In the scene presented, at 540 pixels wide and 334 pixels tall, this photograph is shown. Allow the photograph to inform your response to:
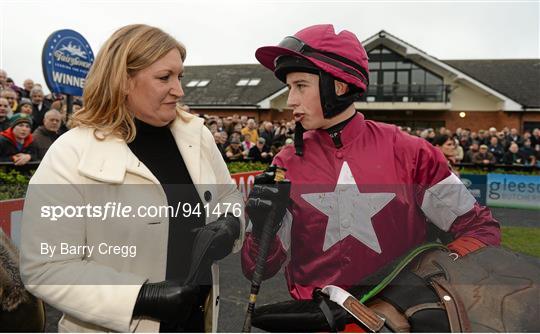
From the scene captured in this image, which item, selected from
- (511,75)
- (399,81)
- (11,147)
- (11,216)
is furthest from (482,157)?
(511,75)

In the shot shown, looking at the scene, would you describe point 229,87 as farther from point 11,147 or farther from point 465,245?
point 465,245

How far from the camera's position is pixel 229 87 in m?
29.6

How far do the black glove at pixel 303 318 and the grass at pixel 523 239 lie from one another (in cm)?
615

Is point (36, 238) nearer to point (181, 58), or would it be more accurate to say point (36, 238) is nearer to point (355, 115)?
point (181, 58)

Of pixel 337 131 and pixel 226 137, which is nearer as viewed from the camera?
pixel 337 131

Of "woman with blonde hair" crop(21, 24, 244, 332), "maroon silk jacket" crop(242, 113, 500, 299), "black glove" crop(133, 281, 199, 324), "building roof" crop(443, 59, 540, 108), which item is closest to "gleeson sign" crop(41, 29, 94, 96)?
"woman with blonde hair" crop(21, 24, 244, 332)

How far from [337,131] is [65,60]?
707cm

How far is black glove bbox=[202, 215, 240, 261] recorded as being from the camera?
78.5 inches

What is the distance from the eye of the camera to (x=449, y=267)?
189 centimetres

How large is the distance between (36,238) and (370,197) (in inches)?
56.3

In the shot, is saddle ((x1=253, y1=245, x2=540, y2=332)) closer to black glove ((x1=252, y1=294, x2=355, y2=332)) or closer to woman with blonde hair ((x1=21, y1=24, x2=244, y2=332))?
black glove ((x1=252, y1=294, x2=355, y2=332))

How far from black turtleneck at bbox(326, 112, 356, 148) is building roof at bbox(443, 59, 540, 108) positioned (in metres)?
26.6

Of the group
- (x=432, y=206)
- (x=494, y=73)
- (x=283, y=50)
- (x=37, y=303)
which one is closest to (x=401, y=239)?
(x=432, y=206)

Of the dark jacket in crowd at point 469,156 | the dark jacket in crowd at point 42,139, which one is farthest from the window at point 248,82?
the dark jacket in crowd at point 42,139
